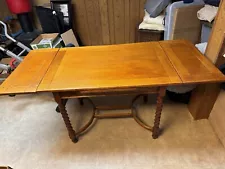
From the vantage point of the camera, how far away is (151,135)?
165cm

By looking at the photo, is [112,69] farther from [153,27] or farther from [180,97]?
[153,27]

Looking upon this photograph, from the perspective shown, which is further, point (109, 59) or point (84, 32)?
point (84, 32)

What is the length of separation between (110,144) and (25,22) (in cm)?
238

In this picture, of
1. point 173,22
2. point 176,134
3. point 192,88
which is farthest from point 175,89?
point 173,22

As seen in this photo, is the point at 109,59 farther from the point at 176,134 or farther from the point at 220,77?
the point at 176,134

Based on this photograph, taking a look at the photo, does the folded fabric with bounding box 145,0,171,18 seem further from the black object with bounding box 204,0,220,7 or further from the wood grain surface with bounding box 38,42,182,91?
the wood grain surface with bounding box 38,42,182,91

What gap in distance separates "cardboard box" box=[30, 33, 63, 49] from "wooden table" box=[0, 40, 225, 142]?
2.57 ft

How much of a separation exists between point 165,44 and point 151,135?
88cm

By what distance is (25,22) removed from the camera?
275cm

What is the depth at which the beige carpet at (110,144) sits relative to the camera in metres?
1.45

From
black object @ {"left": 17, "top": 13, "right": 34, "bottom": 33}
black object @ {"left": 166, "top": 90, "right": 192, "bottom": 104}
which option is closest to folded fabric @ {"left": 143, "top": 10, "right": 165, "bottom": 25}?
black object @ {"left": 166, "top": 90, "right": 192, "bottom": 104}

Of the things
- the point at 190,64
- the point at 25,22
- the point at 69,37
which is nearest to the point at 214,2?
the point at 190,64

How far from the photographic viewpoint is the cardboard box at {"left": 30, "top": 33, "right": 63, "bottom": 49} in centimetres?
238

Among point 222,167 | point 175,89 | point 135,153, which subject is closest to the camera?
point 222,167
